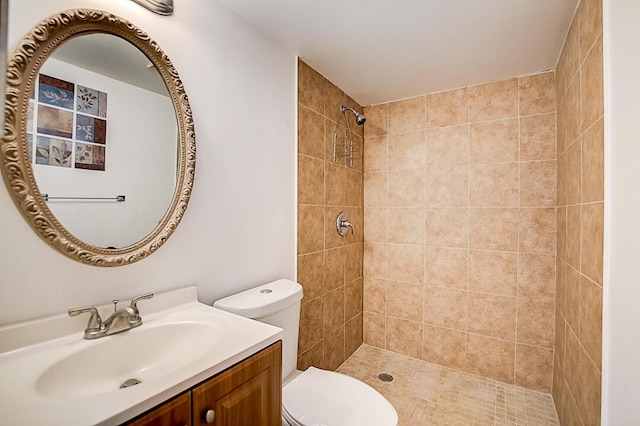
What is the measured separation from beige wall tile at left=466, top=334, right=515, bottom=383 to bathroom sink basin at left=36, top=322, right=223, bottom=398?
202 centimetres

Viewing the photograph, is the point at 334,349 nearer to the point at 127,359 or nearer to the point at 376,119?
the point at 127,359

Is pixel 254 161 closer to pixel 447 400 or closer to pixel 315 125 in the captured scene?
pixel 315 125

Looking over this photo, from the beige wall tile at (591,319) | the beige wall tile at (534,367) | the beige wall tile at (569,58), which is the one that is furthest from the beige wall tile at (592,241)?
the beige wall tile at (534,367)

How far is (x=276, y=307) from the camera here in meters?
1.34

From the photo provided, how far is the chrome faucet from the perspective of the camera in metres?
0.92

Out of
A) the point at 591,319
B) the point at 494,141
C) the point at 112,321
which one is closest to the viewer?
the point at 112,321

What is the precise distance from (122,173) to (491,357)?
8.36 ft

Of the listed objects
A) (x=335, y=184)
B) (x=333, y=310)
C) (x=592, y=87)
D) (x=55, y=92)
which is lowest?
(x=333, y=310)

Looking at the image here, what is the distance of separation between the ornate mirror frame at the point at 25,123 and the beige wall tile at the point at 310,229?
0.86 m

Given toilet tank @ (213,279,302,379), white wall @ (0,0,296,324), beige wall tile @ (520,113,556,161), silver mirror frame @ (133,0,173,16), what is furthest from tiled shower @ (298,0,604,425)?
silver mirror frame @ (133,0,173,16)

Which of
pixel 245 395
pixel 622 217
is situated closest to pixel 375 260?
pixel 622 217

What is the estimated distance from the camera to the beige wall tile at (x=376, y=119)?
2615 mm

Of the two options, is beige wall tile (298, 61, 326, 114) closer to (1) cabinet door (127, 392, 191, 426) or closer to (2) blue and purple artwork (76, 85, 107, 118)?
(2) blue and purple artwork (76, 85, 107, 118)

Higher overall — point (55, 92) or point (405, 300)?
point (55, 92)
